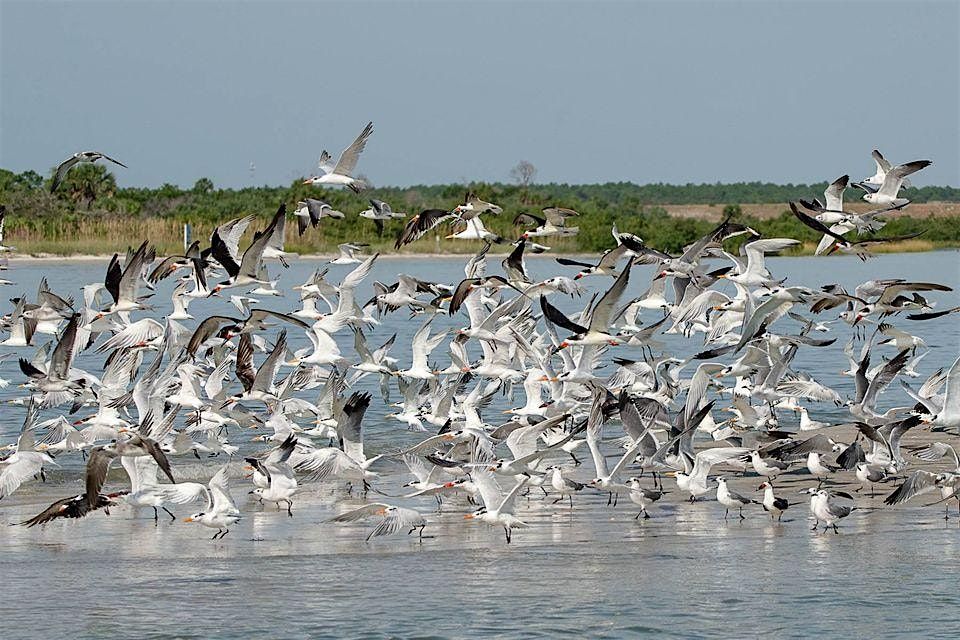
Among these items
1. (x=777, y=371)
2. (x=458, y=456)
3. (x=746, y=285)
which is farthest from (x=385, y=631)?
(x=777, y=371)

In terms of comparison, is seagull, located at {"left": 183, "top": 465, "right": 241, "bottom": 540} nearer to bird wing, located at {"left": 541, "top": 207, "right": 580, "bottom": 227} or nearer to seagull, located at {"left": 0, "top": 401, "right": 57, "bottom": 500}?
seagull, located at {"left": 0, "top": 401, "right": 57, "bottom": 500}

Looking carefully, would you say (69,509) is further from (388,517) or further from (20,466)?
(388,517)

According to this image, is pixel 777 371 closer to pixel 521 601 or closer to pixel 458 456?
pixel 458 456

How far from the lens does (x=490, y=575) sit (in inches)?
459

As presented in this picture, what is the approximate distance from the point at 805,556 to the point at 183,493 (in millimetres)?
5357

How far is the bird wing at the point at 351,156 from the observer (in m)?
19.0

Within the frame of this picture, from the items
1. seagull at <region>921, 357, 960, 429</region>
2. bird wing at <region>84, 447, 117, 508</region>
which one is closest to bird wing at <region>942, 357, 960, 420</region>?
seagull at <region>921, 357, 960, 429</region>

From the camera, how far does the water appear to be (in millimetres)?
10391

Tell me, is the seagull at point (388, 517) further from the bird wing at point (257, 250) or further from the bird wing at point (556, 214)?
the bird wing at point (556, 214)

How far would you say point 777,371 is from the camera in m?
18.1

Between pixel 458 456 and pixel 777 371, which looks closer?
pixel 458 456

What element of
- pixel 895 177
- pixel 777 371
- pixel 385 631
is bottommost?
pixel 385 631

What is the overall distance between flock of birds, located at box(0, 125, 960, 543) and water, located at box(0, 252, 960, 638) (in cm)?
26

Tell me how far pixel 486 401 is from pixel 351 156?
3636 mm
